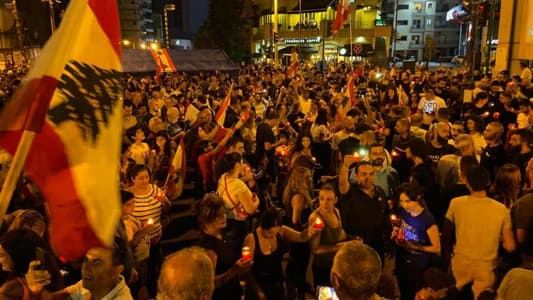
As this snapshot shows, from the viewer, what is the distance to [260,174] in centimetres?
729

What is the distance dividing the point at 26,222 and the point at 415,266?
10.5ft

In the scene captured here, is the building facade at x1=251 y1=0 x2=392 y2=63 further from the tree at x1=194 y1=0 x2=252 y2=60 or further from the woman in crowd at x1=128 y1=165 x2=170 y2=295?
the woman in crowd at x1=128 y1=165 x2=170 y2=295

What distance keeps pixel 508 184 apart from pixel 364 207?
1311mm

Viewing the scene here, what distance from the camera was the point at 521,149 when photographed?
5914 mm

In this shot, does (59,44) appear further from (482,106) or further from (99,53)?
(482,106)

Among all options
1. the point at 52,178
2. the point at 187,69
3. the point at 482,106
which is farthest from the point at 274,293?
the point at 187,69

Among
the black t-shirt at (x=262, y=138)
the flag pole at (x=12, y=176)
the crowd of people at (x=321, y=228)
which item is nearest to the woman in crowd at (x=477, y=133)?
the crowd of people at (x=321, y=228)

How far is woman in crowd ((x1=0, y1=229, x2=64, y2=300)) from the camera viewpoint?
2930 mm

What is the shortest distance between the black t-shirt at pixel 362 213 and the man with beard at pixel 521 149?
6.57 feet

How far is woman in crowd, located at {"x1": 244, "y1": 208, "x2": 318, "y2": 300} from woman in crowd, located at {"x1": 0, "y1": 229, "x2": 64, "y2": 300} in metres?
1.55

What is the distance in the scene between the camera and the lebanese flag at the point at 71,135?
6.69 feet

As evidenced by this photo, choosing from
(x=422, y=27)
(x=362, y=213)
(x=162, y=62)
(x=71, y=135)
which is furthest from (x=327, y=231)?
(x=422, y=27)

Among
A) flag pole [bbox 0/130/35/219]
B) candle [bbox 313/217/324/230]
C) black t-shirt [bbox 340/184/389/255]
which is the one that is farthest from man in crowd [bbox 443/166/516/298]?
flag pole [bbox 0/130/35/219]

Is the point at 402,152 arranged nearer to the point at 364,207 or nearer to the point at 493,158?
the point at 493,158
